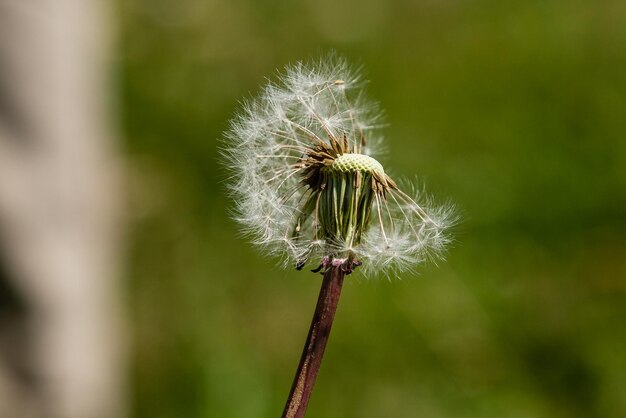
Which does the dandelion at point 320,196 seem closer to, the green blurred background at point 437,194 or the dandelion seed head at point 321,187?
the dandelion seed head at point 321,187

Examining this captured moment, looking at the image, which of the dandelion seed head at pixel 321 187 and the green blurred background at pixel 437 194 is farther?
the green blurred background at pixel 437 194

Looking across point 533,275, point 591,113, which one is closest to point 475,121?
point 591,113

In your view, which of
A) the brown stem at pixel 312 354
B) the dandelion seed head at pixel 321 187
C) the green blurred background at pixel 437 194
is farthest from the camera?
the green blurred background at pixel 437 194

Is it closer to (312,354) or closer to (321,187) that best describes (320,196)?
(321,187)

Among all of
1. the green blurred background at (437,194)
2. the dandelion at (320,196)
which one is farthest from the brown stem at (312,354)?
the green blurred background at (437,194)

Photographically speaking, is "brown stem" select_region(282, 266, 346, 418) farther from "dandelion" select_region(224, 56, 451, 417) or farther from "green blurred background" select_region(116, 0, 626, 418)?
"green blurred background" select_region(116, 0, 626, 418)

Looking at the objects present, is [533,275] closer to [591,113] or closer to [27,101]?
[591,113]

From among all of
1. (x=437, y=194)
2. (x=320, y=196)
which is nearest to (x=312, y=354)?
(x=320, y=196)
